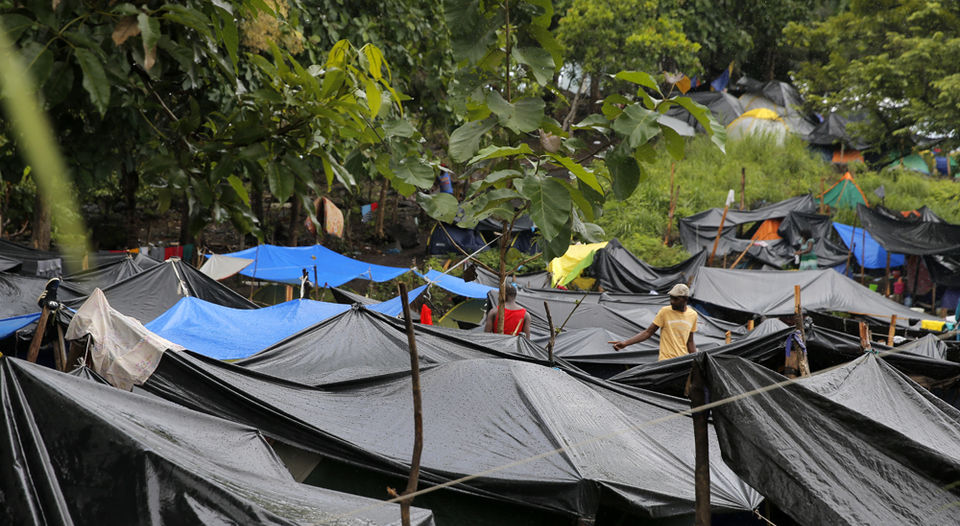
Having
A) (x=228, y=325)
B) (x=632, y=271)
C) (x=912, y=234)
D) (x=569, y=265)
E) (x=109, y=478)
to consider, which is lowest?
(x=109, y=478)

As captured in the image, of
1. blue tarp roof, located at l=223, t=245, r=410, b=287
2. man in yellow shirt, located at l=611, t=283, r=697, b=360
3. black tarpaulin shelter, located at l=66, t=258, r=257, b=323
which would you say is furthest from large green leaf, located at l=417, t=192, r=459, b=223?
blue tarp roof, located at l=223, t=245, r=410, b=287

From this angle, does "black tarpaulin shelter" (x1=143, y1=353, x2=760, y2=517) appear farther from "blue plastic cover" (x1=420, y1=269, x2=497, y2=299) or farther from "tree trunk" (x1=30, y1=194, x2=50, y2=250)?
"tree trunk" (x1=30, y1=194, x2=50, y2=250)

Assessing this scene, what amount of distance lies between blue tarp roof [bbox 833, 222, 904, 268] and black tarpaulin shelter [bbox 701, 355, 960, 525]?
14.5 m

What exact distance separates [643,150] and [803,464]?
1420 mm

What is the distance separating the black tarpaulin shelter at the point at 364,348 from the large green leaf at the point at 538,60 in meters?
2.22

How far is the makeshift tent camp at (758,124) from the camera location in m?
26.2

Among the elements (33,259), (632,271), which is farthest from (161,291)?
(632,271)

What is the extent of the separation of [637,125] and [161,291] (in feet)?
22.2

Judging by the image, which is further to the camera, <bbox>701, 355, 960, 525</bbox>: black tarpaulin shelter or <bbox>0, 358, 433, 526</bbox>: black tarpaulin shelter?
<bbox>701, 355, 960, 525</bbox>: black tarpaulin shelter

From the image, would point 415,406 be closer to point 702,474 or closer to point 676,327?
point 702,474

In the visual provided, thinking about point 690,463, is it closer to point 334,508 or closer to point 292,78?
point 334,508

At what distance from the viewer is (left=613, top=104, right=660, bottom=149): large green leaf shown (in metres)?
3.04

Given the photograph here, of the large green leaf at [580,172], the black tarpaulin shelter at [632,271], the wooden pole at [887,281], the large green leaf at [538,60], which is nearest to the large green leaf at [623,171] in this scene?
the large green leaf at [580,172]

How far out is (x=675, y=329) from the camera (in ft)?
21.7
